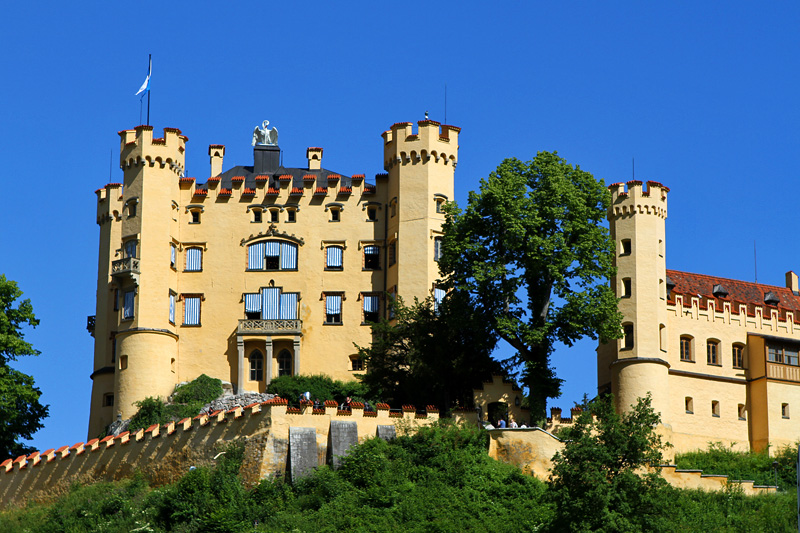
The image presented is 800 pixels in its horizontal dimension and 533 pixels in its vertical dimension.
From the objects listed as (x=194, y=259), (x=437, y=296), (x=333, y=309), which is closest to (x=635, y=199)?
(x=437, y=296)

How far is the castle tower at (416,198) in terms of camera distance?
87500 mm

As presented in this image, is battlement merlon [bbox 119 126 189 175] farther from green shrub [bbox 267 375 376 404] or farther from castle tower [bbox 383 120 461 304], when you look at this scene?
green shrub [bbox 267 375 376 404]

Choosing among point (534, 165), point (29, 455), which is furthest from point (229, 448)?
point (534, 165)

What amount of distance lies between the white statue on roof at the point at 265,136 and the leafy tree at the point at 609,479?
3916 cm

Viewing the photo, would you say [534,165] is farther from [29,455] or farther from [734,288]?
[29,455]

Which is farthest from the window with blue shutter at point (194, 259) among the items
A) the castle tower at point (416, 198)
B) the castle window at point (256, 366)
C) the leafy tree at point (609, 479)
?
the leafy tree at point (609, 479)

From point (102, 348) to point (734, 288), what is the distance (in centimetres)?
3252

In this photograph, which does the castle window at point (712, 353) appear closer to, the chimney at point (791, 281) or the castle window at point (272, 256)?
the chimney at point (791, 281)

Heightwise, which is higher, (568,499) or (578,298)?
(578,298)

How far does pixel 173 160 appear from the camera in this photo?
90688 millimetres

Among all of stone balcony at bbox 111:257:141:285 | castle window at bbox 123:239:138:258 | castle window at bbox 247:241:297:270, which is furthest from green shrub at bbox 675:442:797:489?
castle window at bbox 123:239:138:258

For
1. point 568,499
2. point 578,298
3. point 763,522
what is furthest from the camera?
point 578,298

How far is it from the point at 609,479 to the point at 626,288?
21.7 meters

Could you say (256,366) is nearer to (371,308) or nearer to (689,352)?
(371,308)
